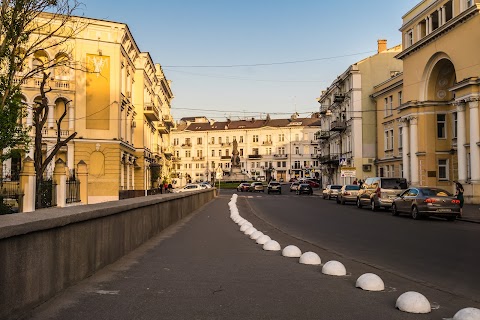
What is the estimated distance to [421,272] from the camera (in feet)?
30.4

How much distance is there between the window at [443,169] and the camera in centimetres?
4041

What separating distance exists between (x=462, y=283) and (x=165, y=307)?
470cm

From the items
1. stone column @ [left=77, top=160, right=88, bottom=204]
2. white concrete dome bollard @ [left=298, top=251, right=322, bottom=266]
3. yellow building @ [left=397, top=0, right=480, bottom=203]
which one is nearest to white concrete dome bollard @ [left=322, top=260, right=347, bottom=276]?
white concrete dome bollard @ [left=298, top=251, right=322, bottom=266]

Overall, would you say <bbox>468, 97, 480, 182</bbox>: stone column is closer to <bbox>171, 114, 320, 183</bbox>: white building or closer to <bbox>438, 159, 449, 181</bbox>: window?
<bbox>438, 159, 449, 181</bbox>: window

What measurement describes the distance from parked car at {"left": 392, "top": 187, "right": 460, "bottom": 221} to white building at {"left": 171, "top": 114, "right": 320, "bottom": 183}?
94.6 m

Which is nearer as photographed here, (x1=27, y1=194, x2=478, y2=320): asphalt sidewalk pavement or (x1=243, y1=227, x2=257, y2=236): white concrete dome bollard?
(x1=27, y1=194, x2=478, y2=320): asphalt sidewalk pavement

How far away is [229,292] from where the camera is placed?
7.04 metres

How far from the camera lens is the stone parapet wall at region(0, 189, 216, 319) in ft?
16.6

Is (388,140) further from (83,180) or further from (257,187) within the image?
(83,180)

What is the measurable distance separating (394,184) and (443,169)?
12684 mm

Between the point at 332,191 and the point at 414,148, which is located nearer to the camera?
the point at 414,148

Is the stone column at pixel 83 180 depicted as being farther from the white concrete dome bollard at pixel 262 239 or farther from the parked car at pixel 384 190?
the parked car at pixel 384 190

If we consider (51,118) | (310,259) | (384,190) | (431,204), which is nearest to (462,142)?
(384,190)

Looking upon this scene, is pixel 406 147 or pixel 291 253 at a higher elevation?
pixel 406 147
